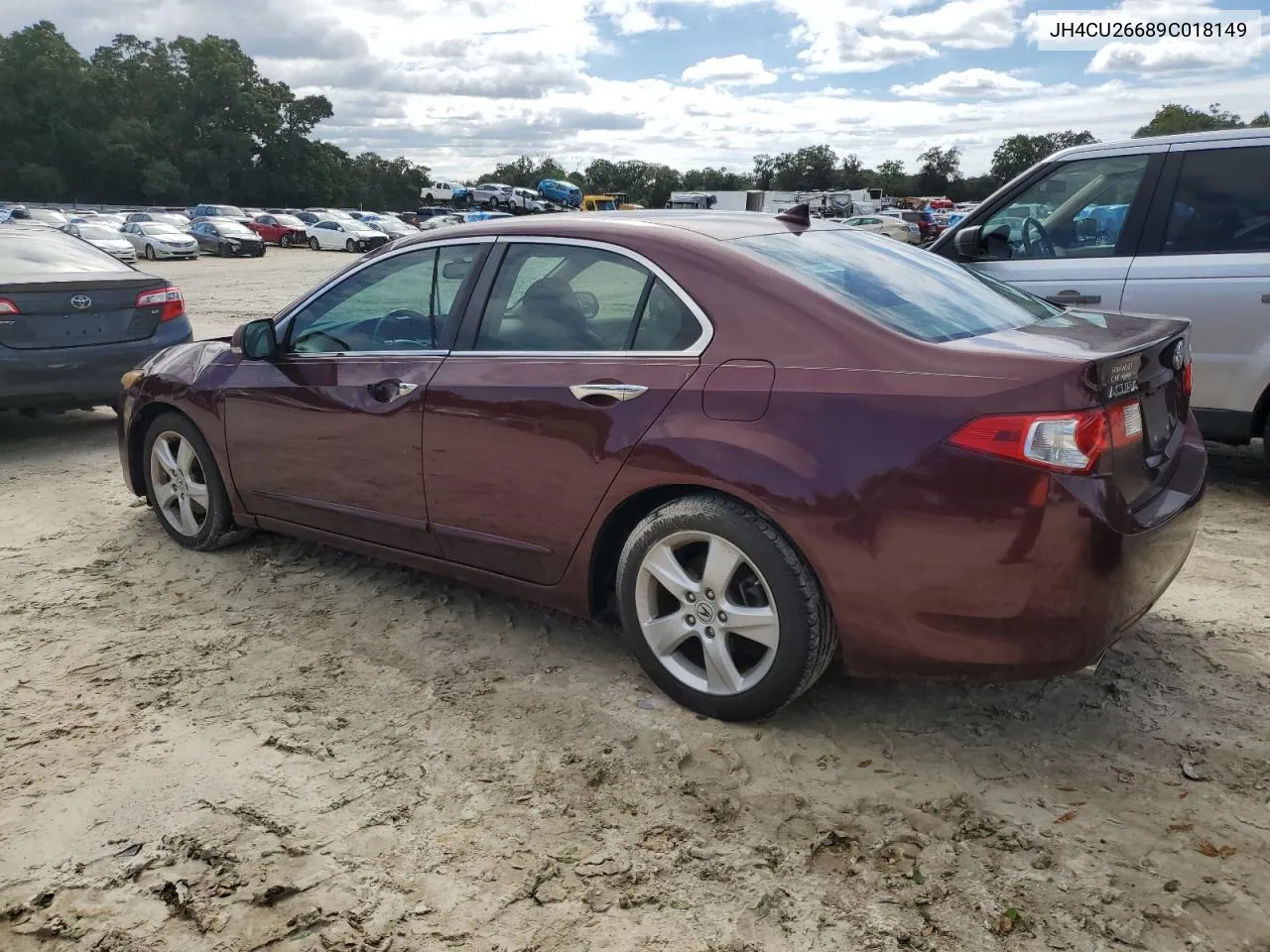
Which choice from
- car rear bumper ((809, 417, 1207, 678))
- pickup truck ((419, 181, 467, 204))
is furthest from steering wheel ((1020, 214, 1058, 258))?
pickup truck ((419, 181, 467, 204))

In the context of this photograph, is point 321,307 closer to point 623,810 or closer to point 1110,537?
point 623,810

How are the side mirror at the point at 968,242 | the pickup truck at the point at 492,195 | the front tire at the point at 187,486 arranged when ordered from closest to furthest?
1. the front tire at the point at 187,486
2. the side mirror at the point at 968,242
3. the pickup truck at the point at 492,195

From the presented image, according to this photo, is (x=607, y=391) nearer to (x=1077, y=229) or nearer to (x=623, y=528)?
(x=623, y=528)

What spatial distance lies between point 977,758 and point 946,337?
1.25m

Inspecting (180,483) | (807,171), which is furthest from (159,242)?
(807,171)

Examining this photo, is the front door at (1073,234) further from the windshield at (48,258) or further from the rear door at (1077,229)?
the windshield at (48,258)

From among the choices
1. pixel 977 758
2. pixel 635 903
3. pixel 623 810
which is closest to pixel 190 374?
pixel 623 810

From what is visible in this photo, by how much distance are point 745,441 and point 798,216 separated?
1356 millimetres

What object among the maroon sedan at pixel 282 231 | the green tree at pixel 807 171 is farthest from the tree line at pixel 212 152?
the maroon sedan at pixel 282 231

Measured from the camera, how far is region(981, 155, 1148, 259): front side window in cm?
555

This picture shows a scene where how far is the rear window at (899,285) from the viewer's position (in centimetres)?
307

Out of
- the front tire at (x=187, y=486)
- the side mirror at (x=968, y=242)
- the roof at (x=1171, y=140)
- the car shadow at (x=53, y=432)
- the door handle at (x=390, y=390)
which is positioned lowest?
the car shadow at (x=53, y=432)

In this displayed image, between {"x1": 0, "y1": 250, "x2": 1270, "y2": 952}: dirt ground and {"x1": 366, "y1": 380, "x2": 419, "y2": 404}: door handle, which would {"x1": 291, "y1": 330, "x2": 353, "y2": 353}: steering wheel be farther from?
{"x1": 0, "y1": 250, "x2": 1270, "y2": 952}: dirt ground

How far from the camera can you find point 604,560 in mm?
3475
